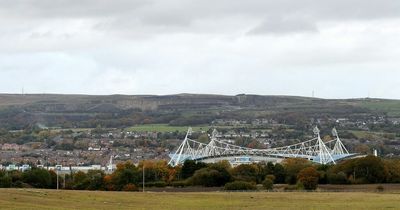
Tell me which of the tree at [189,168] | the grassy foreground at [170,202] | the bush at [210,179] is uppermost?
the tree at [189,168]

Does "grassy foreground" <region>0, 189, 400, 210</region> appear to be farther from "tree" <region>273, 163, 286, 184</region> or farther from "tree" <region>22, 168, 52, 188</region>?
"tree" <region>273, 163, 286, 184</region>

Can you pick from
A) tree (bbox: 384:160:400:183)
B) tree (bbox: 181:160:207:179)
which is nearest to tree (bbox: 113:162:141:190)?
tree (bbox: 181:160:207:179)

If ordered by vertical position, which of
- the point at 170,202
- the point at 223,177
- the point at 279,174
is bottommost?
the point at 170,202

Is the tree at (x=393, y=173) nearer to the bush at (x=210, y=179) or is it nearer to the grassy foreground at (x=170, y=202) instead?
the bush at (x=210, y=179)

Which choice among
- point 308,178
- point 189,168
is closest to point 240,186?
point 308,178

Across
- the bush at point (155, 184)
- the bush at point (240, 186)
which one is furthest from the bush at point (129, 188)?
the bush at point (155, 184)

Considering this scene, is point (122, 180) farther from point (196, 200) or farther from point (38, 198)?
point (38, 198)

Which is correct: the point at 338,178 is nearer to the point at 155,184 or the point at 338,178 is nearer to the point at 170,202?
the point at 155,184

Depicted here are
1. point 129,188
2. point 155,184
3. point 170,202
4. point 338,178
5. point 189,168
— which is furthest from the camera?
point 189,168
